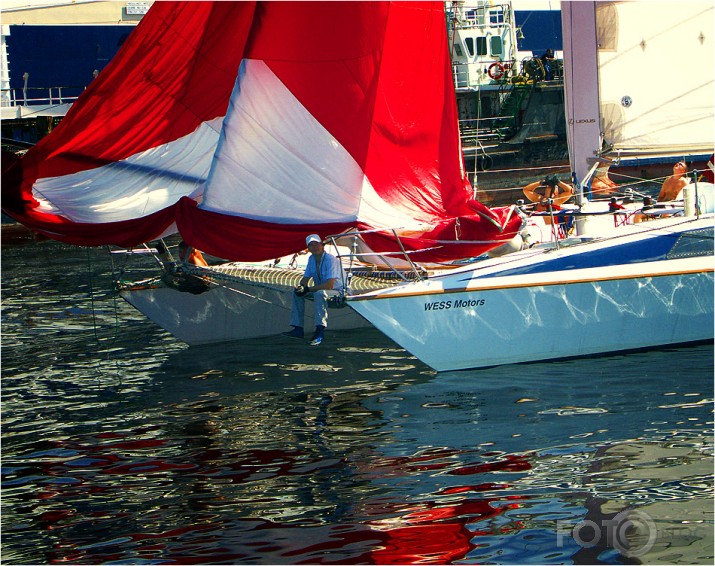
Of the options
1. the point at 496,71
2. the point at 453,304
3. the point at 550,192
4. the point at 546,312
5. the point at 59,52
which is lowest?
the point at 546,312

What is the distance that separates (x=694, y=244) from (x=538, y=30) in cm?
3940

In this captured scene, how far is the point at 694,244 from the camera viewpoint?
14.8 metres

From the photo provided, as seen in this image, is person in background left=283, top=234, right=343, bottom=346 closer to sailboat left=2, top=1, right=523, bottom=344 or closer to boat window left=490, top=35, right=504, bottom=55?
sailboat left=2, top=1, right=523, bottom=344

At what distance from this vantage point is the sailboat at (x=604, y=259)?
1390 cm

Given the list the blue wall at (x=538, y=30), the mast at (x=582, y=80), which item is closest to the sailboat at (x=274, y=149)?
the mast at (x=582, y=80)

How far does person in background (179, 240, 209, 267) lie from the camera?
15.9m

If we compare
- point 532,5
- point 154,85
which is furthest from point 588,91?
point 532,5

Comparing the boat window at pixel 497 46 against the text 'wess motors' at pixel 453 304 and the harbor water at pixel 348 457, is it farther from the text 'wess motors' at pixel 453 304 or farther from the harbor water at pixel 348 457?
the text 'wess motors' at pixel 453 304

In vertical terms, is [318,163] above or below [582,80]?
below

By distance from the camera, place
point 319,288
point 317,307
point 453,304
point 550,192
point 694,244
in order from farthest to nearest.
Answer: point 550,192 < point 694,244 < point 317,307 < point 319,288 < point 453,304

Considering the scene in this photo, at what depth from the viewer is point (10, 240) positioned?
3412 centimetres

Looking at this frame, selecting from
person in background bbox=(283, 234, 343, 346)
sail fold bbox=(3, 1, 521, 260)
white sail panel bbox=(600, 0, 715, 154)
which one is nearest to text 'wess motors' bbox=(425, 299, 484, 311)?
sail fold bbox=(3, 1, 521, 260)

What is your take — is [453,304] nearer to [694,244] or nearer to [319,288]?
[319,288]

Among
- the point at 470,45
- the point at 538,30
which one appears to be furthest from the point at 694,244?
the point at 538,30
